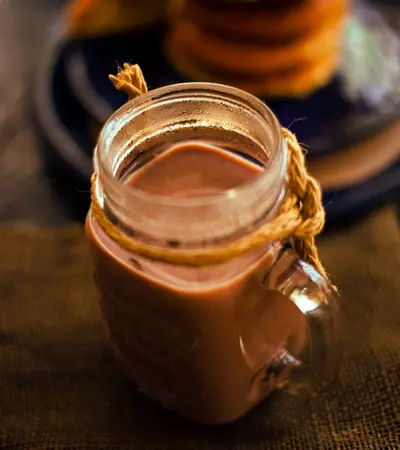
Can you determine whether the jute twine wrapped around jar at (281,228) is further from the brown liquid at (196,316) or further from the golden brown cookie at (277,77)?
the golden brown cookie at (277,77)

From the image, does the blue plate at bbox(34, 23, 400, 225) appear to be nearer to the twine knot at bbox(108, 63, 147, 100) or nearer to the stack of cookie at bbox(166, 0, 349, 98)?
the stack of cookie at bbox(166, 0, 349, 98)

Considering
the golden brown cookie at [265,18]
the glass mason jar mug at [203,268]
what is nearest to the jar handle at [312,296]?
the glass mason jar mug at [203,268]

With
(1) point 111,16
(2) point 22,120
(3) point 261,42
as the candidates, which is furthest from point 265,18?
(2) point 22,120

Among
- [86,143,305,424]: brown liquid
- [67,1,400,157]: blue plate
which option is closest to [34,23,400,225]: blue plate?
[67,1,400,157]: blue plate

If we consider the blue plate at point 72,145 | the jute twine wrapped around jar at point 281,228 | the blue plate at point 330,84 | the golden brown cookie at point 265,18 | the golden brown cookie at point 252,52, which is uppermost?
the jute twine wrapped around jar at point 281,228

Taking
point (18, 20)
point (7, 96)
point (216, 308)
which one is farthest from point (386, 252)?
point (18, 20)
